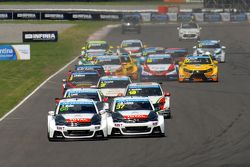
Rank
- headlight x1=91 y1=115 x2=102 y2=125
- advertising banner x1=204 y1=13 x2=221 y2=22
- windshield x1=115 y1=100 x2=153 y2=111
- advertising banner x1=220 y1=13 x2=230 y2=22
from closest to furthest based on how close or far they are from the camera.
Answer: headlight x1=91 y1=115 x2=102 y2=125 < windshield x1=115 y1=100 x2=153 y2=111 < advertising banner x1=220 y1=13 x2=230 y2=22 < advertising banner x1=204 y1=13 x2=221 y2=22

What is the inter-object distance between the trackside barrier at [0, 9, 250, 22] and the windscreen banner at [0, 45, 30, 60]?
1472 inches

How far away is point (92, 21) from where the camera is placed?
324ft

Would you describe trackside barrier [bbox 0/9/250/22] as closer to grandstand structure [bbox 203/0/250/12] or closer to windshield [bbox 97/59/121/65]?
grandstand structure [bbox 203/0/250/12]

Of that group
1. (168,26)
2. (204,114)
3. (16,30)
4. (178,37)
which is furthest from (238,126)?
(168,26)

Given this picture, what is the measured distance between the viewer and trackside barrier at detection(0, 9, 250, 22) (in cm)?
9438

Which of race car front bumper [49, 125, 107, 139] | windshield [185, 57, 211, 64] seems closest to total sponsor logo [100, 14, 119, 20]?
windshield [185, 57, 211, 64]

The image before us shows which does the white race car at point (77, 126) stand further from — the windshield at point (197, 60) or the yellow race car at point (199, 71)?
the windshield at point (197, 60)

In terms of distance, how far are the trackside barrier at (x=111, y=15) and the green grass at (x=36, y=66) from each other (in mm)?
5663

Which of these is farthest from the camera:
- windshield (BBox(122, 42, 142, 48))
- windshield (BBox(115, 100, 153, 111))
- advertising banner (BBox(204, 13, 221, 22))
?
advertising banner (BBox(204, 13, 221, 22))

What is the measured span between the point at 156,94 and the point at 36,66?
27761 millimetres

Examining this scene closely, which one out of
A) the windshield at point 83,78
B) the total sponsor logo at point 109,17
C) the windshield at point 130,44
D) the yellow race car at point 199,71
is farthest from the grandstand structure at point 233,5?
the windshield at point 83,78

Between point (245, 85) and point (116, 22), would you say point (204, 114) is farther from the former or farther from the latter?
point (116, 22)

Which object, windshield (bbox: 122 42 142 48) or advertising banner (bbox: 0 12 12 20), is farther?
advertising banner (bbox: 0 12 12 20)

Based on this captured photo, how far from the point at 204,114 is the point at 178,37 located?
173 feet
